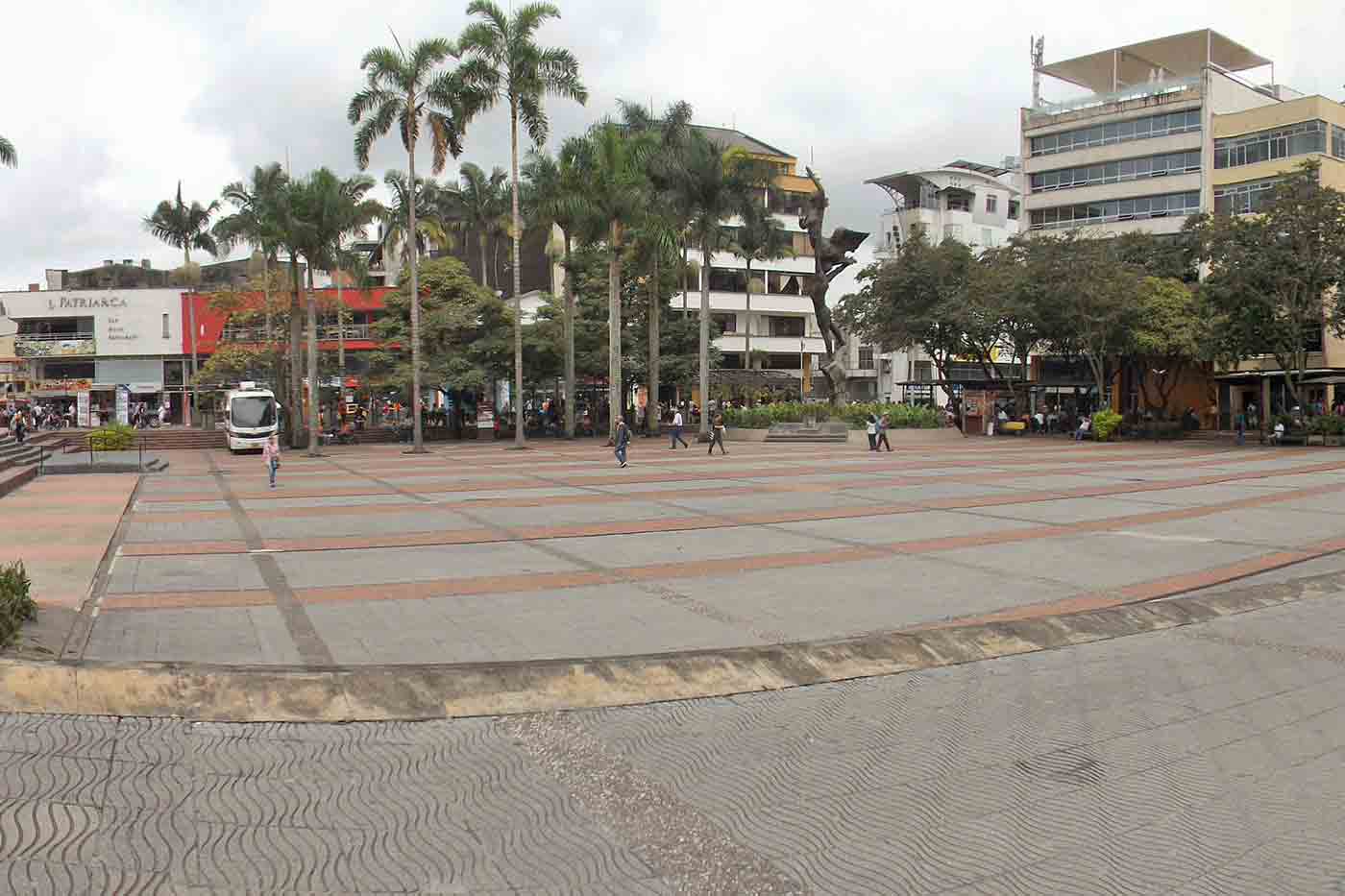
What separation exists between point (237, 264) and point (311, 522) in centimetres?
7143

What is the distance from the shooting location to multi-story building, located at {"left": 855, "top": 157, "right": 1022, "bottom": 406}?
7650 cm

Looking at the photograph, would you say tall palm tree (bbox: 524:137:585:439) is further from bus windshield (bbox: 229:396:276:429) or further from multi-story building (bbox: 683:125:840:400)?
multi-story building (bbox: 683:125:840:400)

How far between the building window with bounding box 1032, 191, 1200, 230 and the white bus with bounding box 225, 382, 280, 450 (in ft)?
149

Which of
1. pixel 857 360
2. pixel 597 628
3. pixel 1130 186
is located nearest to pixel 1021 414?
pixel 1130 186

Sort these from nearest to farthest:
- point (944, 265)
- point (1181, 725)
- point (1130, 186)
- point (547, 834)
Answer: point (547, 834) → point (1181, 725) → point (944, 265) → point (1130, 186)

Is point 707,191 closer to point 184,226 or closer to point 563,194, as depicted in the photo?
point 563,194

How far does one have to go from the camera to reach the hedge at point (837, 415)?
4300 centimetres

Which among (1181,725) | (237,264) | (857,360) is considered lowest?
(1181,725)

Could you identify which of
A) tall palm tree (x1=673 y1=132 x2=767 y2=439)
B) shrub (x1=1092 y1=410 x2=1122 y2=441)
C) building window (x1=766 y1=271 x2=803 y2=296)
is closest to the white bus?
tall palm tree (x1=673 y1=132 x2=767 y2=439)

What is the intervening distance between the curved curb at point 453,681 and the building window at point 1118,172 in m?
59.3

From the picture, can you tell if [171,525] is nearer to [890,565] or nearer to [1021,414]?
[890,565]

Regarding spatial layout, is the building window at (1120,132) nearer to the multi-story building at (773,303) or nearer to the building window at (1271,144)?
the building window at (1271,144)

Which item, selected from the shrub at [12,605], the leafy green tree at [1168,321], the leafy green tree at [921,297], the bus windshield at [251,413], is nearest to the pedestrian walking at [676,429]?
the bus windshield at [251,413]

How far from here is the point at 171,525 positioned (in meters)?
15.1
